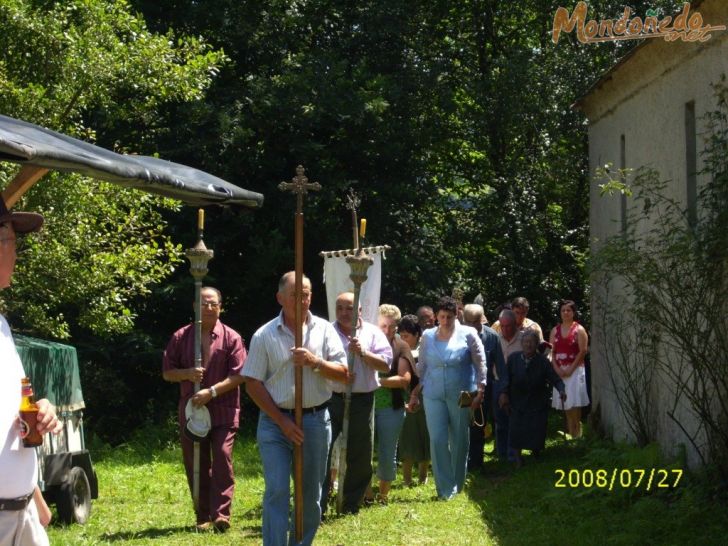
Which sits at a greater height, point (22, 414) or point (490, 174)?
point (490, 174)

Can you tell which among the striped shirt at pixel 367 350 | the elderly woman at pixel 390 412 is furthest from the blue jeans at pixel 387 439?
the striped shirt at pixel 367 350

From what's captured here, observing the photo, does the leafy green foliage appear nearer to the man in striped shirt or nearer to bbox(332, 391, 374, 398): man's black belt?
bbox(332, 391, 374, 398): man's black belt

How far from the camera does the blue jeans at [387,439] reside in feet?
39.5

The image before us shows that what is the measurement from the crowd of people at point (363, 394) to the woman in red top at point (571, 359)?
19 mm

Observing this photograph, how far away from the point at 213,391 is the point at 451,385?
299 cm

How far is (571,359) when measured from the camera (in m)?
16.7

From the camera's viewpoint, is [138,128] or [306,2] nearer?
[138,128]

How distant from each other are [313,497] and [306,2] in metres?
15.8

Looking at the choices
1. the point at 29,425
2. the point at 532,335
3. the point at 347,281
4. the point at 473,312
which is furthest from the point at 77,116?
the point at 29,425

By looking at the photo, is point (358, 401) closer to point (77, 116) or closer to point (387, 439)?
point (387, 439)

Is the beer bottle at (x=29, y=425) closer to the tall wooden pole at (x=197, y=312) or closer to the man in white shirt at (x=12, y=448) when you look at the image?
the man in white shirt at (x=12, y=448)

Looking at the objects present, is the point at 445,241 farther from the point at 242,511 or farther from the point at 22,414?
the point at 22,414

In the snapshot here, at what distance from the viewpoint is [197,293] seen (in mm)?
10219

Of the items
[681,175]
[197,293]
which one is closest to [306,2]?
[681,175]
